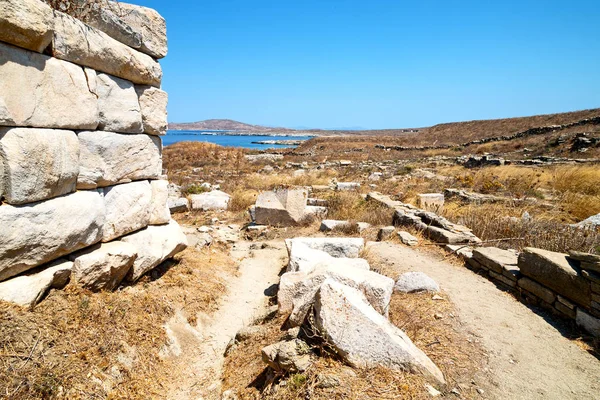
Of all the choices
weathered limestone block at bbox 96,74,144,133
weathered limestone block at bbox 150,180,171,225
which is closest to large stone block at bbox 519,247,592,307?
weathered limestone block at bbox 150,180,171,225

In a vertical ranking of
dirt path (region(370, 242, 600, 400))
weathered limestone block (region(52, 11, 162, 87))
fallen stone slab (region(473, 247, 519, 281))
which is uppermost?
weathered limestone block (region(52, 11, 162, 87))

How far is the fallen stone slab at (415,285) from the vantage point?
480 cm

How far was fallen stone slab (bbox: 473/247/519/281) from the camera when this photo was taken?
5.27m

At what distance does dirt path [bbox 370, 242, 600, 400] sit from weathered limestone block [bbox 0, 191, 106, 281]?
162 inches

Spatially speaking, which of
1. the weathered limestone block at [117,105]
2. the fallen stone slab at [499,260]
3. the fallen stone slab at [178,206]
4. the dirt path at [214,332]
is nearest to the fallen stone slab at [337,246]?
the dirt path at [214,332]

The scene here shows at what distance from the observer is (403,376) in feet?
8.93

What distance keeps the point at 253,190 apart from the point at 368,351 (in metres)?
10.3

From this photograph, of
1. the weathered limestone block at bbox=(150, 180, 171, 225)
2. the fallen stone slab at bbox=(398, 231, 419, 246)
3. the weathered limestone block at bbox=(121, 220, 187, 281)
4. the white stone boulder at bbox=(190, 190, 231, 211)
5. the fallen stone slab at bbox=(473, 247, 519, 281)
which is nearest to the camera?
the weathered limestone block at bbox=(121, 220, 187, 281)

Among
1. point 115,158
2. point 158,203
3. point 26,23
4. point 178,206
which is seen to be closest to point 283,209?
point 178,206

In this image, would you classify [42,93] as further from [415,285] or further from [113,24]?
[415,285]

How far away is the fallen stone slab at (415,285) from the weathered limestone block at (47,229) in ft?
13.1

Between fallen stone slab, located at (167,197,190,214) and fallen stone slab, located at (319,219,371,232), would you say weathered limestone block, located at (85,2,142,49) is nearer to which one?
fallen stone slab, located at (319,219,371,232)

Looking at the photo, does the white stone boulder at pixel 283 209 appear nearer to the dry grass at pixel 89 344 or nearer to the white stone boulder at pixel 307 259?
the white stone boulder at pixel 307 259

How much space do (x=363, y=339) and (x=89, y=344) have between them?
2.45 m
